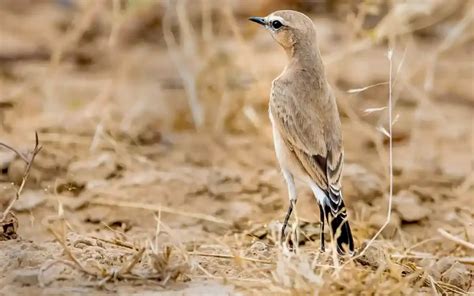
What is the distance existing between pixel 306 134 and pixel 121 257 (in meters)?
1.33

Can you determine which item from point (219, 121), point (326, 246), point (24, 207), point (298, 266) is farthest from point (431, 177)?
point (298, 266)

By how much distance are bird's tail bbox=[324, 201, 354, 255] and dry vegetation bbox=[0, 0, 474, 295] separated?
0.11 m

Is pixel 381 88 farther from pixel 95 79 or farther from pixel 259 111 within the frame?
pixel 95 79

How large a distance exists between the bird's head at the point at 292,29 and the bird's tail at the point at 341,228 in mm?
1067

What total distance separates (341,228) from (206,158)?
3015mm

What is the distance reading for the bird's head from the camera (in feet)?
20.5

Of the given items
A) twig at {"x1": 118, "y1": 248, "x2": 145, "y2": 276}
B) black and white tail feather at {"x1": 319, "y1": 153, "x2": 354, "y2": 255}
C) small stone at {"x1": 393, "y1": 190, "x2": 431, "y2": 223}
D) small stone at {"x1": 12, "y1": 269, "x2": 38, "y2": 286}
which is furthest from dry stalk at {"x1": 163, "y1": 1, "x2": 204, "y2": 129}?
small stone at {"x1": 12, "y1": 269, "x2": 38, "y2": 286}

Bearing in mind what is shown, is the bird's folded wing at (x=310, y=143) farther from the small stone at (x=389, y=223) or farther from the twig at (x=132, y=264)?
the twig at (x=132, y=264)

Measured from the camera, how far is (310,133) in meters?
5.93

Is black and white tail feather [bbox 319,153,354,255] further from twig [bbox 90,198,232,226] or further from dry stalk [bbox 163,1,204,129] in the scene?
dry stalk [bbox 163,1,204,129]

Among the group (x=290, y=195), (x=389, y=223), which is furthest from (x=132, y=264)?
(x=389, y=223)

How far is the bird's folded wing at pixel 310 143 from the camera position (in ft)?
19.2

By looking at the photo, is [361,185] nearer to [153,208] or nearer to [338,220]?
[153,208]

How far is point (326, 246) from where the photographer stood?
611 centimetres
